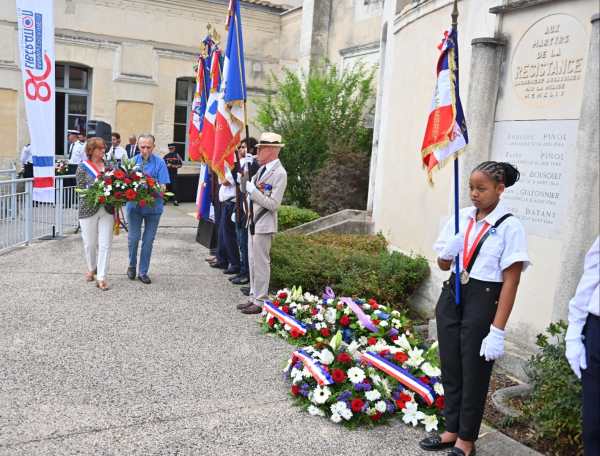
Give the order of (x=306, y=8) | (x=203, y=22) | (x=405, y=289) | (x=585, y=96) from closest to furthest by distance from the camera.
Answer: (x=585, y=96) → (x=405, y=289) → (x=306, y=8) → (x=203, y=22)

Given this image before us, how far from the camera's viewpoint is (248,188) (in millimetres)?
6645

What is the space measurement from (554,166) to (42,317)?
5.47m

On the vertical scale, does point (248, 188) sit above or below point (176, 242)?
above

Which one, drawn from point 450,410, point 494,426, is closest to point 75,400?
point 450,410

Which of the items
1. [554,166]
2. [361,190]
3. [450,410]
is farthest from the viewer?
[361,190]

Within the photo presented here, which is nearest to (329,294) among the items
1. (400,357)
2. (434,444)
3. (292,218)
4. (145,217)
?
(400,357)

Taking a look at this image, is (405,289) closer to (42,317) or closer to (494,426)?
(494,426)

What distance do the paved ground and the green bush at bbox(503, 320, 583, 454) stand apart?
10.5 inches

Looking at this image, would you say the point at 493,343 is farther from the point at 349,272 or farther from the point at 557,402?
the point at 349,272

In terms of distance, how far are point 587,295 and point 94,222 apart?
627cm

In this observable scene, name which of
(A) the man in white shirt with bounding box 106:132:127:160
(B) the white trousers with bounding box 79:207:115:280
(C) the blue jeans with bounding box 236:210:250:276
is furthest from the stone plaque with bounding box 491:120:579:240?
(A) the man in white shirt with bounding box 106:132:127:160

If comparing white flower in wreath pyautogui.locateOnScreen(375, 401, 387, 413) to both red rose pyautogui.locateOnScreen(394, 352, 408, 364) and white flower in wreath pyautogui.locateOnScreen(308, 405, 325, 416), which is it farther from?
red rose pyautogui.locateOnScreen(394, 352, 408, 364)

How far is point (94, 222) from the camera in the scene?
7.58m

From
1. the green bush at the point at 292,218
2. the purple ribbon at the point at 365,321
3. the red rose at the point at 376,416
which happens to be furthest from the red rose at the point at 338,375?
the green bush at the point at 292,218
